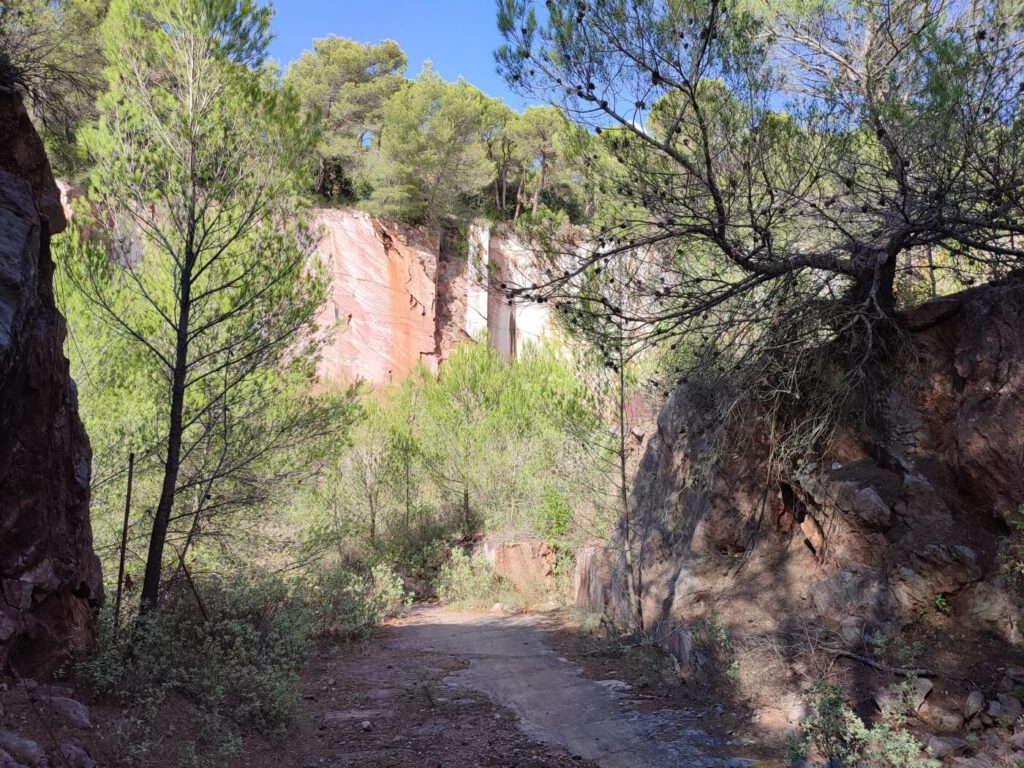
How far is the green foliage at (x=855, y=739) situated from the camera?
13.2ft

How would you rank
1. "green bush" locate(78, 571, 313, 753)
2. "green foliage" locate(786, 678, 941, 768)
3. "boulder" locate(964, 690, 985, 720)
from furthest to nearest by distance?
"green bush" locate(78, 571, 313, 753) < "boulder" locate(964, 690, 985, 720) < "green foliage" locate(786, 678, 941, 768)

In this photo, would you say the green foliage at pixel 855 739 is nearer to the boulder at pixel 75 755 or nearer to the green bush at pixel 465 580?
the boulder at pixel 75 755

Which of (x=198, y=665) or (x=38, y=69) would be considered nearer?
(x=38, y=69)

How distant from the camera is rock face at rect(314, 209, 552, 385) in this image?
2984cm

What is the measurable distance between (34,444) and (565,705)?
15.7 ft

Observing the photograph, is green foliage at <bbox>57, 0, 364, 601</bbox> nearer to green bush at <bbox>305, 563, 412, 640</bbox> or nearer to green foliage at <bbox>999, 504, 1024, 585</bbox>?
green bush at <bbox>305, 563, 412, 640</bbox>

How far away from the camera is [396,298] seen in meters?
30.9

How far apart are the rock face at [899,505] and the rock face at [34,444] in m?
5.31

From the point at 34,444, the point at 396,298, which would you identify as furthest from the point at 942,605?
the point at 396,298

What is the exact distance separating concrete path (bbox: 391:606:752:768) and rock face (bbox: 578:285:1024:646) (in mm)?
1269

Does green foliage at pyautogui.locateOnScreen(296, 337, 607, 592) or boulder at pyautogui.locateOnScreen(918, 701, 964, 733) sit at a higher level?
green foliage at pyautogui.locateOnScreen(296, 337, 607, 592)

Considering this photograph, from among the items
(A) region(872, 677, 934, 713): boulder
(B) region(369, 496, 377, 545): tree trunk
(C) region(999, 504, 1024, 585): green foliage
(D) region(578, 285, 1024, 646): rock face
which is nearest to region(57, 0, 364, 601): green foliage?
(D) region(578, 285, 1024, 646): rock face

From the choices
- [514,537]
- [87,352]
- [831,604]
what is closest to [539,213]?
[831,604]

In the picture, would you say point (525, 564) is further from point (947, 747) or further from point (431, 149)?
point (431, 149)
